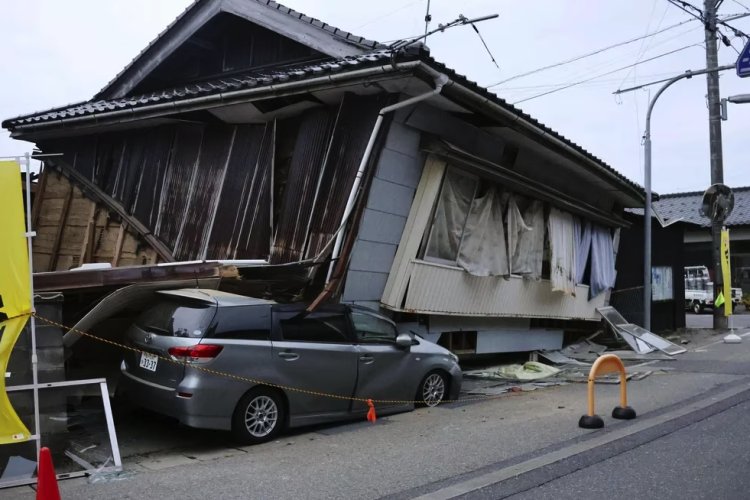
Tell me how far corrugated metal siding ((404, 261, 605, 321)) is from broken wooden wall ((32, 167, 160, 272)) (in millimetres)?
4876

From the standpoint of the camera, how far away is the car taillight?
6.30 meters

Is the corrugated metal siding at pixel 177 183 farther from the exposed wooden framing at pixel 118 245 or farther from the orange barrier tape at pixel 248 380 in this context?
the orange barrier tape at pixel 248 380

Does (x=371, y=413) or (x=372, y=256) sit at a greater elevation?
(x=372, y=256)

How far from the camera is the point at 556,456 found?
6098 millimetres

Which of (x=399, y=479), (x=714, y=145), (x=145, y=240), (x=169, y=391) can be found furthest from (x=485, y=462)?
(x=714, y=145)

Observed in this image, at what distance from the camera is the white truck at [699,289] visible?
29.5 meters

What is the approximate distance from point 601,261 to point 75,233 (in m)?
11.7

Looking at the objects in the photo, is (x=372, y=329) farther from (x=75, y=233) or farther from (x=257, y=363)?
(x=75, y=233)

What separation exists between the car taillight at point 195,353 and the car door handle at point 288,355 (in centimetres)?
80

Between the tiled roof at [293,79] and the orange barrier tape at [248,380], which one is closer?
the orange barrier tape at [248,380]

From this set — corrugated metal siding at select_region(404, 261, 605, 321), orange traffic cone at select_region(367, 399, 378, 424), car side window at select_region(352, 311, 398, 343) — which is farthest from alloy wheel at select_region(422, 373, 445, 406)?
corrugated metal siding at select_region(404, 261, 605, 321)

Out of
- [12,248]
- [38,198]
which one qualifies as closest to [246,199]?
[38,198]

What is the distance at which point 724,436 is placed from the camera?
6.73 meters

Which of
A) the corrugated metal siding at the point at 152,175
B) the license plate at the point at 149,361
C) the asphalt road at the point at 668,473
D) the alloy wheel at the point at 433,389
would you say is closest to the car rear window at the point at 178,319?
the license plate at the point at 149,361
